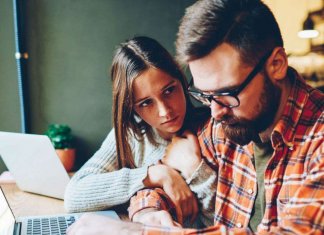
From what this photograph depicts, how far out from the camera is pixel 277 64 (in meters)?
1.18

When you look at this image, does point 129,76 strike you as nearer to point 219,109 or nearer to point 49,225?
point 219,109

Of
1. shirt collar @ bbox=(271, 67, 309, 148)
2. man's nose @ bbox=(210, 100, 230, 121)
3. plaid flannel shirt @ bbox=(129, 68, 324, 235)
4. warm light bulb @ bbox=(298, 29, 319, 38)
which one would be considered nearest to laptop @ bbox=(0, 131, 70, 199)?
plaid flannel shirt @ bbox=(129, 68, 324, 235)

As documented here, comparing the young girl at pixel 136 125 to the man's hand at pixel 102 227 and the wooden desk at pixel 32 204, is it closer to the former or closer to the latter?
the wooden desk at pixel 32 204

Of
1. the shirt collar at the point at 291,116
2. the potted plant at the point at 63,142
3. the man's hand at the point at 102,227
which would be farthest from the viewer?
the potted plant at the point at 63,142

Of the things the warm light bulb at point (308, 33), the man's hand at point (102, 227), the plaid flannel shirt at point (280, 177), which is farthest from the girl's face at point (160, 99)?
the warm light bulb at point (308, 33)

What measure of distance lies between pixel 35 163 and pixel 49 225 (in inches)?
14.4

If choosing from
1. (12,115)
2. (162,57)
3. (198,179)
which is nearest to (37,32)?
(12,115)

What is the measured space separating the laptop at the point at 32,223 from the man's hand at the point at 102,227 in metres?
0.19

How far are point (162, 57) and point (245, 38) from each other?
47 centimetres

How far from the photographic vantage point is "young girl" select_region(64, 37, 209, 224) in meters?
1.46

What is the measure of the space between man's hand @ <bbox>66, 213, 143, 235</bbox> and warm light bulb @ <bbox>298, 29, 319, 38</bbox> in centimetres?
190

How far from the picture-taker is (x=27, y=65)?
2469mm

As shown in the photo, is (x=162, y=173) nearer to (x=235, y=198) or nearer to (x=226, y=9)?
(x=235, y=198)

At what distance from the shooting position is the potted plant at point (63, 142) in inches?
93.4
